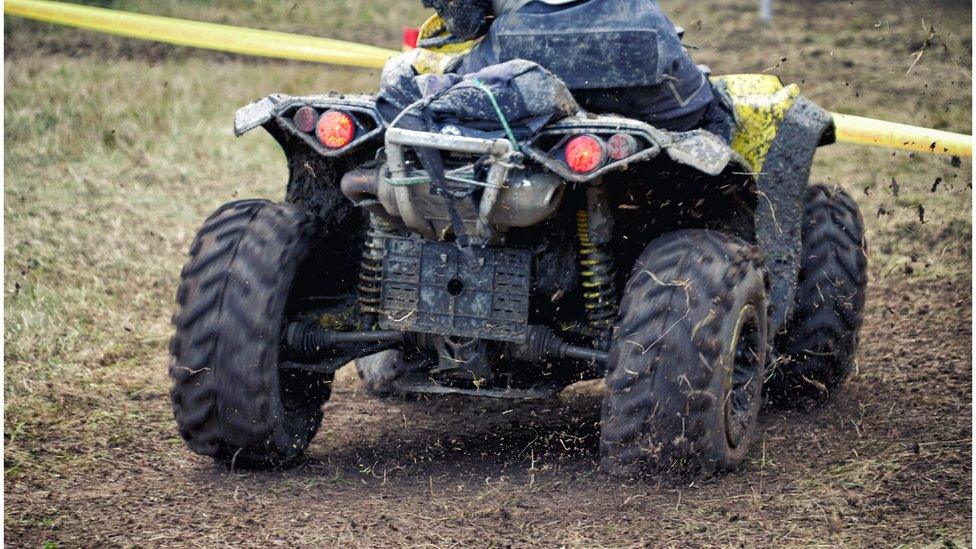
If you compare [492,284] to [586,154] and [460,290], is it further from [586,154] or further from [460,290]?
[586,154]

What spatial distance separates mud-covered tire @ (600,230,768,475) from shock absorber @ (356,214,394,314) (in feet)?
3.11

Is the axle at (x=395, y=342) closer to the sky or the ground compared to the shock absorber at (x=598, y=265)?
closer to the ground

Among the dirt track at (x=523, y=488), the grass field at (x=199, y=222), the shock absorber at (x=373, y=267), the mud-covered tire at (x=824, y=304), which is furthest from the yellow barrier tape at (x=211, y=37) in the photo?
the shock absorber at (x=373, y=267)

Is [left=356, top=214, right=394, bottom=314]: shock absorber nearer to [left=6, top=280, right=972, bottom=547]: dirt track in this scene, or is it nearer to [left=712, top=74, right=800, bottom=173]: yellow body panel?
[left=6, top=280, right=972, bottom=547]: dirt track

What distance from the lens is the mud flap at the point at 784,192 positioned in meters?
5.61

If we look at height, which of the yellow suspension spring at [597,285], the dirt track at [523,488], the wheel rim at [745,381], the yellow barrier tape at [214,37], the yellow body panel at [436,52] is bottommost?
the dirt track at [523,488]

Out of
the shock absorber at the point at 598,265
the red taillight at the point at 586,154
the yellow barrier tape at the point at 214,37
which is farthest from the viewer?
the yellow barrier tape at the point at 214,37

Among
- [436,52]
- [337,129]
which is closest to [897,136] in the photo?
[436,52]

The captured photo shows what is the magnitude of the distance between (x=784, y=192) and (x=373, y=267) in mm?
1794

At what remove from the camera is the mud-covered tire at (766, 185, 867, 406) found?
6074 millimetres

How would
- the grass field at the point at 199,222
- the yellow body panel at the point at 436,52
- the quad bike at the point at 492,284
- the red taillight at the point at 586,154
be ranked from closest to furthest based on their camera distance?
the red taillight at the point at 586,154
the quad bike at the point at 492,284
the grass field at the point at 199,222
the yellow body panel at the point at 436,52

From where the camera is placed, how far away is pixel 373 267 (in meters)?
5.05

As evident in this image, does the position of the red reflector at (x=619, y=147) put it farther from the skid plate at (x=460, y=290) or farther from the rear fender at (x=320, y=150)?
the rear fender at (x=320, y=150)

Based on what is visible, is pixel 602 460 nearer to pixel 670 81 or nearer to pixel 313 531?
pixel 313 531
